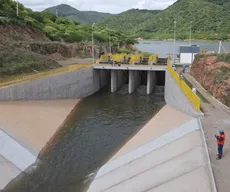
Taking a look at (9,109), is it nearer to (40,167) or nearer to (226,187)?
(40,167)

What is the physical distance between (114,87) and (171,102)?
12.8 meters

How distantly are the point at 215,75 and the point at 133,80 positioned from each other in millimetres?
16162

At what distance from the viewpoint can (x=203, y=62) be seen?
32500 mm

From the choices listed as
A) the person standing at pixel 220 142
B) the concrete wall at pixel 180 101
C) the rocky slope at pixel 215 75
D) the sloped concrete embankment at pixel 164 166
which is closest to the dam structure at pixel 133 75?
the rocky slope at pixel 215 75

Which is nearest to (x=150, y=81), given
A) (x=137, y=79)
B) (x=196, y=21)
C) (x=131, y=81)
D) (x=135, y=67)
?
(x=131, y=81)

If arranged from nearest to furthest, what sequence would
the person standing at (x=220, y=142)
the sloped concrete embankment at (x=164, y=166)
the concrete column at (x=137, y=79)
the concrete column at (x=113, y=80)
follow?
the sloped concrete embankment at (x=164, y=166) < the person standing at (x=220, y=142) < the concrete column at (x=113, y=80) < the concrete column at (x=137, y=79)

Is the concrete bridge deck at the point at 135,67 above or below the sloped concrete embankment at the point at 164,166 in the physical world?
above

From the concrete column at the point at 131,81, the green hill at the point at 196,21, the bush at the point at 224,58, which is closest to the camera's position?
the bush at the point at 224,58

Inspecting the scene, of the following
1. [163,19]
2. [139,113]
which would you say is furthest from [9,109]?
[163,19]

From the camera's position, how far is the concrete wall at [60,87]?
2753 centimetres

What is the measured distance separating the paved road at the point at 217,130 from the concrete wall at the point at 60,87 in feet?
51.4

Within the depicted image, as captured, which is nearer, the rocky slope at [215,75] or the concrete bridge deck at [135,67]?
the rocky slope at [215,75]

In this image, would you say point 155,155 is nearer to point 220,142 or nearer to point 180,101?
point 220,142

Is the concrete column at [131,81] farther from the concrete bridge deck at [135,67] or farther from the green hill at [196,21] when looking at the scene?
the green hill at [196,21]
